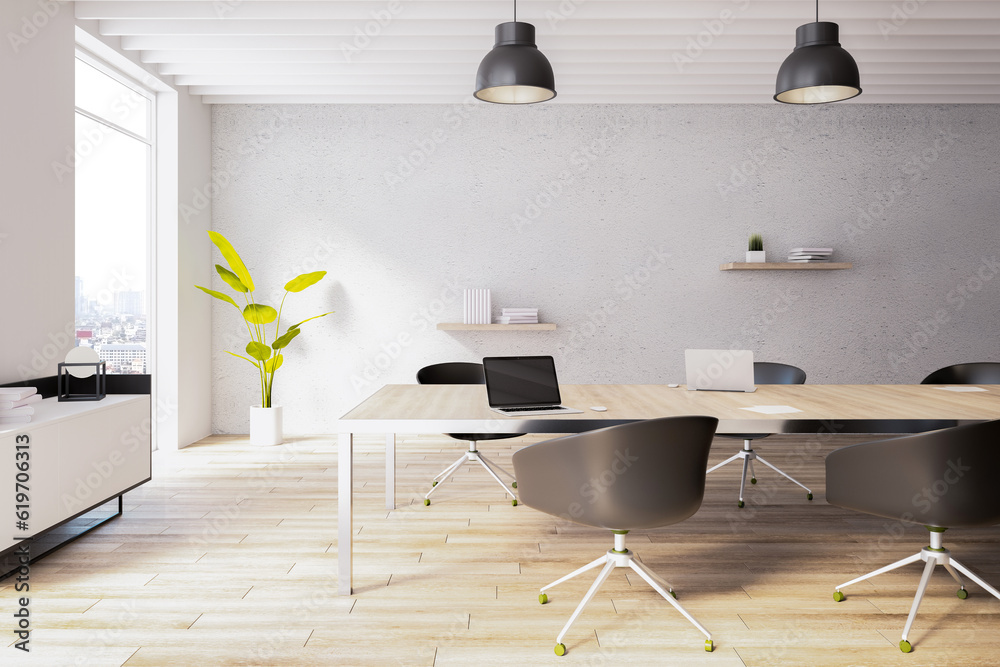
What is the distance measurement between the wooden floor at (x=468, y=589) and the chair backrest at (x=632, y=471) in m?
0.45

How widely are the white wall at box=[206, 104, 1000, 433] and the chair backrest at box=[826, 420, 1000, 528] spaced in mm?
3508

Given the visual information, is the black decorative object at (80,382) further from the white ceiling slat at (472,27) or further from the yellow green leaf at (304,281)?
the white ceiling slat at (472,27)

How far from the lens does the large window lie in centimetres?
420

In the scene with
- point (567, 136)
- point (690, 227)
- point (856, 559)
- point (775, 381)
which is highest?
point (567, 136)

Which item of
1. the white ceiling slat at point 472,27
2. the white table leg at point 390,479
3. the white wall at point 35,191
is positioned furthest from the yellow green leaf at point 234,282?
the white table leg at point 390,479

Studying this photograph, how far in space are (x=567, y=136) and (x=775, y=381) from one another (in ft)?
9.18

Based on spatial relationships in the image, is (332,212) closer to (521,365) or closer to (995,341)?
(521,365)

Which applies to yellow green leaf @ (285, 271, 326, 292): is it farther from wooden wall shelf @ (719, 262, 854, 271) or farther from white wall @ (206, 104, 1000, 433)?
wooden wall shelf @ (719, 262, 854, 271)

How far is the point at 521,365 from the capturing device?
2709 millimetres

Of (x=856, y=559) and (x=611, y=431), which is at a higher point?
(x=611, y=431)

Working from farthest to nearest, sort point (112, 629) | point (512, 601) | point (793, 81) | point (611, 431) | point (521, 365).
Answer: point (793, 81)
point (521, 365)
point (512, 601)
point (112, 629)
point (611, 431)

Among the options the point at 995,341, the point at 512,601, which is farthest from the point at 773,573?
the point at 995,341

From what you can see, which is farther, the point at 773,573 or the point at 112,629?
the point at 773,573

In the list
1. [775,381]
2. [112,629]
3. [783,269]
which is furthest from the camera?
[783,269]
